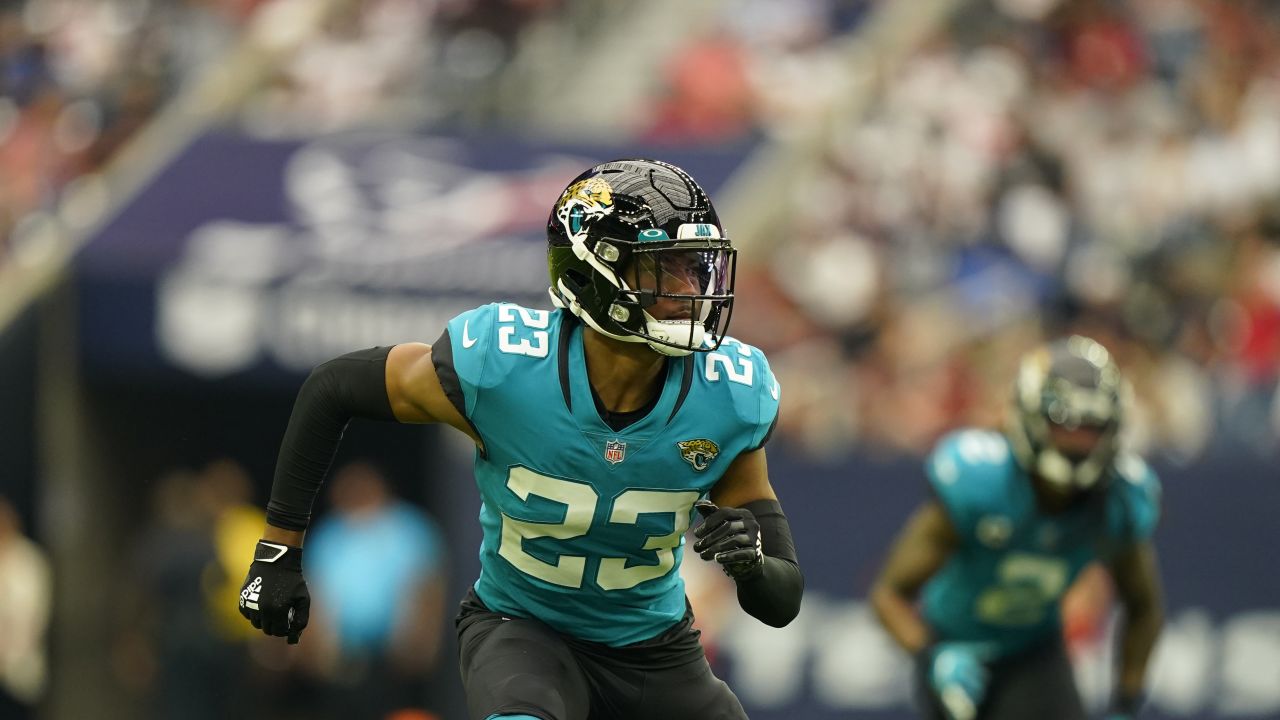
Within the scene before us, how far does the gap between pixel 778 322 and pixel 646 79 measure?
3.63 metres

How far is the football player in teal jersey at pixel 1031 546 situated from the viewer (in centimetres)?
678

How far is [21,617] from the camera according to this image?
11320 millimetres

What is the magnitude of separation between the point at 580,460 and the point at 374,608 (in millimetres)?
5712

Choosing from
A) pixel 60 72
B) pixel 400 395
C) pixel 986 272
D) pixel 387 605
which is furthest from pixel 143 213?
pixel 400 395

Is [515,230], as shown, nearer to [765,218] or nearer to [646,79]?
[765,218]

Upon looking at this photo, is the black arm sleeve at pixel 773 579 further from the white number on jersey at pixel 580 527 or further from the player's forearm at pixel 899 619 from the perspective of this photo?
the player's forearm at pixel 899 619

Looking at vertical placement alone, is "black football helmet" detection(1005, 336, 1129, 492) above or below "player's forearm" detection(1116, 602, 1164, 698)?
above

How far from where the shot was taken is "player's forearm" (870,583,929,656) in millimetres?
6871

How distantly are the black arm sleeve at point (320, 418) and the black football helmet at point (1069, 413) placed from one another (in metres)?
2.70

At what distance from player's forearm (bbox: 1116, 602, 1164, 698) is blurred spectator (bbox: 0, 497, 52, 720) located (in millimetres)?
6847

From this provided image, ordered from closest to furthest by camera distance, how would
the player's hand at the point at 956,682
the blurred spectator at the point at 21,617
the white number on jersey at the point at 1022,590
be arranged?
the player's hand at the point at 956,682 → the white number on jersey at the point at 1022,590 → the blurred spectator at the point at 21,617

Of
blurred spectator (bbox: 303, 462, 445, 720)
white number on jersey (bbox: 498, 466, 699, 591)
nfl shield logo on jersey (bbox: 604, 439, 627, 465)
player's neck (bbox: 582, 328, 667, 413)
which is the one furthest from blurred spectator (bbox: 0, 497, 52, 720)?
nfl shield logo on jersey (bbox: 604, 439, 627, 465)

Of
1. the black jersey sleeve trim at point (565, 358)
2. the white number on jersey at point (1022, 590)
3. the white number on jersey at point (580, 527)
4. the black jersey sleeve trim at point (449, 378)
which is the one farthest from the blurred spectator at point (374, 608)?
the black jersey sleeve trim at point (449, 378)

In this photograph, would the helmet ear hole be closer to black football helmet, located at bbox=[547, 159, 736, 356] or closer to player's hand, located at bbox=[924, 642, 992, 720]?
black football helmet, located at bbox=[547, 159, 736, 356]
